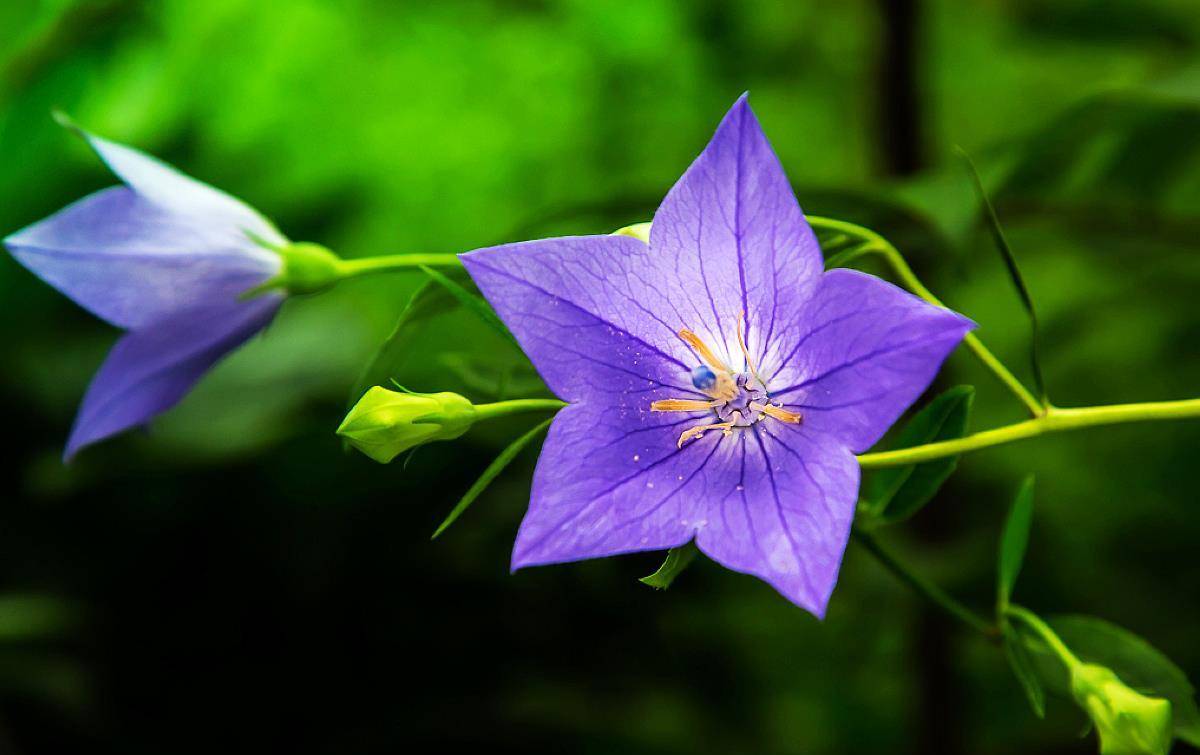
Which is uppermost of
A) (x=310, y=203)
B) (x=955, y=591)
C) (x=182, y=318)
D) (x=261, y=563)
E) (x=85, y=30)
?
(x=85, y=30)

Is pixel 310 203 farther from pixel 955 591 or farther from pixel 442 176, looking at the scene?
pixel 955 591

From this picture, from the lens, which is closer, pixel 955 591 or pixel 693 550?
pixel 693 550

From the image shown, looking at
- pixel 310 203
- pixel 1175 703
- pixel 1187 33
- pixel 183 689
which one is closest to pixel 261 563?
pixel 183 689

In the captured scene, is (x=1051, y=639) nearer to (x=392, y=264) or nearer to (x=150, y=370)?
(x=392, y=264)

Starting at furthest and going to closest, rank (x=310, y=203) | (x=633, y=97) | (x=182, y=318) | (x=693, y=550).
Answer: (x=633, y=97) → (x=310, y=203) → (x=182, y=318) → (x=693, y=550)

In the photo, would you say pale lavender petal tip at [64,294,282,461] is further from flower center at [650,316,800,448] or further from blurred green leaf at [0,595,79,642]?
blurred green leaf at [0,595,79,642]

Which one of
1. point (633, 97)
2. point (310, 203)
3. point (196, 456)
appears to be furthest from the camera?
point (633, 97)

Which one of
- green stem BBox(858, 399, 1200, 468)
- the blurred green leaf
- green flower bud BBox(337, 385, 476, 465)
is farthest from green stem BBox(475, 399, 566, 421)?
the blurred green leaf
